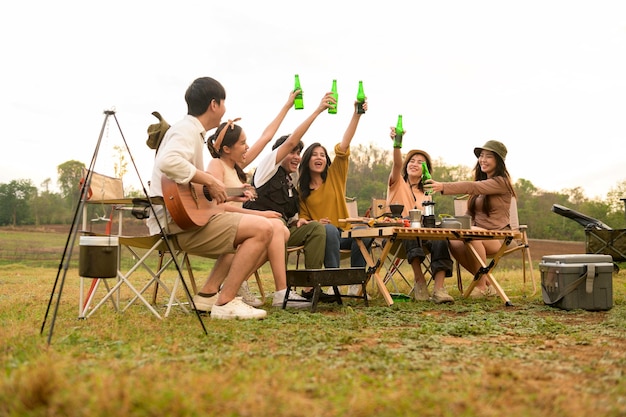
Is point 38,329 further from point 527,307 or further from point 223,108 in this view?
point 527,307

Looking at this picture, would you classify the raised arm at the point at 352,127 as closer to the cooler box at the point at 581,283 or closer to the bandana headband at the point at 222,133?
the bandana headband at the point at 222,133

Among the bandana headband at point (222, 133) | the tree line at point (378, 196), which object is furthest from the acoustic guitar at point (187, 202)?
the tree line at point (378, 196)

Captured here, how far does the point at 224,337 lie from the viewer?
2.73 m

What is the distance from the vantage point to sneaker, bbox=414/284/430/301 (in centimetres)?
489


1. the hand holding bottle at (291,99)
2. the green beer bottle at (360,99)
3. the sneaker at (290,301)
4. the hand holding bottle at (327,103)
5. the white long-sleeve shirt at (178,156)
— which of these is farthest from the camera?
the green beer bottle at (360,99)

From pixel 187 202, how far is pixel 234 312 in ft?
2.23

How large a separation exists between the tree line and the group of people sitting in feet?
41.8

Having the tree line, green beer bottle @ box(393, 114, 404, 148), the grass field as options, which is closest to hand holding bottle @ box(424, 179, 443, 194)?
green beer bottle @ box(393, 114, 404, 148)

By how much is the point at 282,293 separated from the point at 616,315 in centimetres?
213

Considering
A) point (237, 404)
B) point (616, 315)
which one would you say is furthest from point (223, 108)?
point (616, 315)

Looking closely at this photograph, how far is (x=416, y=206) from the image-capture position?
5.48m

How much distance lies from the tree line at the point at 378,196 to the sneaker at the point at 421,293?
12882mm

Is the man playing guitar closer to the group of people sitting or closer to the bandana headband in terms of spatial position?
the group of people sitting

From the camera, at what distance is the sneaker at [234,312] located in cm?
345
